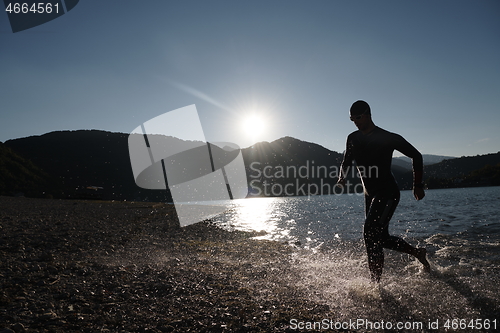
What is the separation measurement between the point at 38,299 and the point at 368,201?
5.24 metres

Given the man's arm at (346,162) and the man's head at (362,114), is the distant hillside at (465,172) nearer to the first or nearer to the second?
the man's arm at (346,162)

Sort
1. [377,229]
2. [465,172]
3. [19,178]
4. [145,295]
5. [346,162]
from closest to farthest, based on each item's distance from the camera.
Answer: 1. [145,295]
2. [377,229]
3. [346,162]
4. [19,178]
5. [465,172]

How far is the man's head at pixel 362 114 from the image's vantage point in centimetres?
459

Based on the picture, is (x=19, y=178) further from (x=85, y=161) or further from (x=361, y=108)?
(x=361, y=108)

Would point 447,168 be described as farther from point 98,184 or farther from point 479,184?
point 98,184

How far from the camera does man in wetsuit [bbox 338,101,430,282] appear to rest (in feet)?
14.3

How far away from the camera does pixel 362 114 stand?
4.59m

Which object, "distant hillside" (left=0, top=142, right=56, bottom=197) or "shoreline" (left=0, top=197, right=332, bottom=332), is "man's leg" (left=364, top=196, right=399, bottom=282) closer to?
"shoreline" (left=0, top=197, right=332, bottom=332)

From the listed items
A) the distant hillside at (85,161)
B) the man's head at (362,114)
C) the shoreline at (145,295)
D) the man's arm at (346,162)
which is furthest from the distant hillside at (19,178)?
the man's head at (362,114)

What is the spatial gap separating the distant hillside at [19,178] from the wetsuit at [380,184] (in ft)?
192

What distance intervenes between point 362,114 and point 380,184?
1251mm

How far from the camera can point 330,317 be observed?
3.22m

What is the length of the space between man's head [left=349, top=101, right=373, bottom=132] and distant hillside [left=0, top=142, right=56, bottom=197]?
58493 mm

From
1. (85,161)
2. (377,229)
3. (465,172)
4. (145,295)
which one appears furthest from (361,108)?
(465,172)
